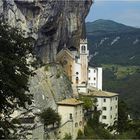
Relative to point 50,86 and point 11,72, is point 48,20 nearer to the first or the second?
point 50,86

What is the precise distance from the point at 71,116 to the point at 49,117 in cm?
361

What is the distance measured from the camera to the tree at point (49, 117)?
5441 cm

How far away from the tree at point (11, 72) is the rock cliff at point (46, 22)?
113ft

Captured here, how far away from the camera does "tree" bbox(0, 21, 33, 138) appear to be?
2000 cm

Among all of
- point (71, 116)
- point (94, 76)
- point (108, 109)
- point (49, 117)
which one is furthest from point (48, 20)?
point (94, 76)

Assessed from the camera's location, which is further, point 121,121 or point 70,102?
point 121,121

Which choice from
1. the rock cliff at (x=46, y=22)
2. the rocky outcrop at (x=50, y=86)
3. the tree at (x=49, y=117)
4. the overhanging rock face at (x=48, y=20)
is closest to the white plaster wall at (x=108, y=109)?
the rocky outcrop at (x=50, y=86)

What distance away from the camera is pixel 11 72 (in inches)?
807

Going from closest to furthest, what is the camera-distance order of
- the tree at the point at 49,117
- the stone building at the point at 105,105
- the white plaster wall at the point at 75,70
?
the tree at the point at 49,117, the white plaster wall at the point at 75,70, the stone building at the point at 105,105

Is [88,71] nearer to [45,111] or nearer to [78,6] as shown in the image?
[78,6]

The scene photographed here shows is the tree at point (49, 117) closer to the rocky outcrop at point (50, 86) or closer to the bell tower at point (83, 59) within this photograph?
the rocky outcrop at point (50, 86)

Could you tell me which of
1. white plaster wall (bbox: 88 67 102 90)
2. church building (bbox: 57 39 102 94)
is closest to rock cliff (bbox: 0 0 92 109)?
church building (bbox: 57 39 102 94)

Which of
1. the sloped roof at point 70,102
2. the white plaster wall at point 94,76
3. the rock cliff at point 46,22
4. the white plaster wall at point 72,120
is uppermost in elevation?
the rock cliff at point 46,22

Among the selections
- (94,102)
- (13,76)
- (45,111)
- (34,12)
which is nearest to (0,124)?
(13,76)
